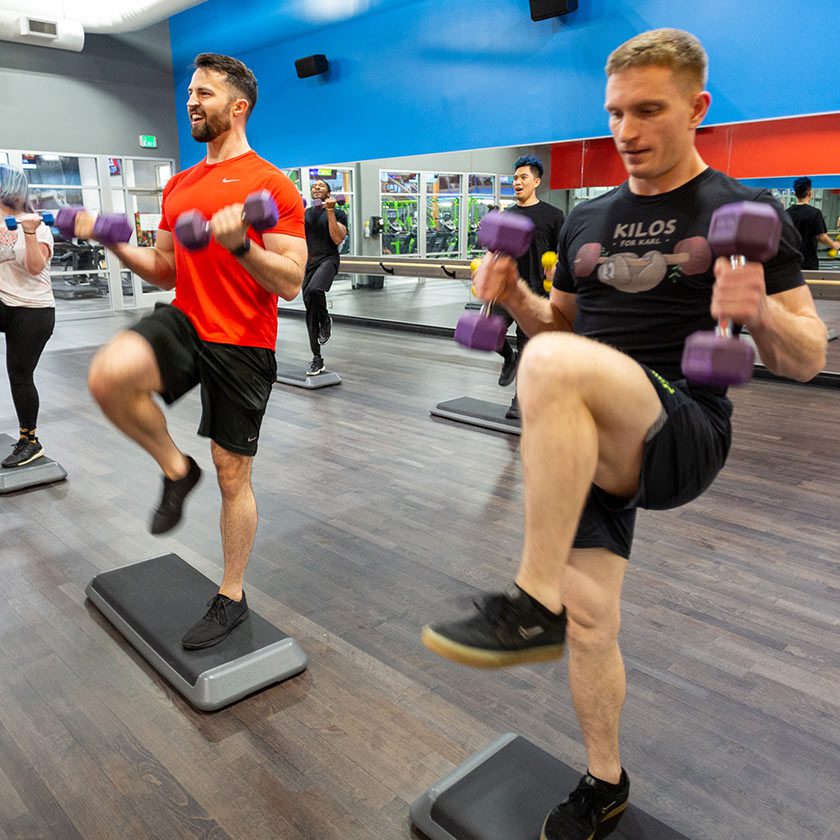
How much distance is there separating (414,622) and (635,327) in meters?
1.31

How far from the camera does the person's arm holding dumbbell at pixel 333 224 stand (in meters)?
5.41

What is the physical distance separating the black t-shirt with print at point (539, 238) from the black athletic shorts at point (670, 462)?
9.86 feet

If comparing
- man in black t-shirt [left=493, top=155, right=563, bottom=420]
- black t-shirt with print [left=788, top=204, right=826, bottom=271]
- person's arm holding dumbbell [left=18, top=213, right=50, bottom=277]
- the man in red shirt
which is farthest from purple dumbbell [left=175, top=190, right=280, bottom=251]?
black t-shirt with print [left=788, top=204, right=826, bottom=271]

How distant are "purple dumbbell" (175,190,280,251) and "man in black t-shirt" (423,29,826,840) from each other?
1.65ft

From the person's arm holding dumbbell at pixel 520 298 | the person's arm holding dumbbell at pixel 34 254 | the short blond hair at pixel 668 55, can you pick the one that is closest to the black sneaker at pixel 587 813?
the person's arm holding dumbbell at pixel 520 298

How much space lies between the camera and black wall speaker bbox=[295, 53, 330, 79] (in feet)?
25.7

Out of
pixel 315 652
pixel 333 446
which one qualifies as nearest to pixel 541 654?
pixel 315 652

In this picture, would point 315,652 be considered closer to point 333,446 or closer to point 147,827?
point 147,827

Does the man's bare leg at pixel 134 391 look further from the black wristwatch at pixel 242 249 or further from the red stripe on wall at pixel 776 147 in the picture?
the red stripe on wall at pixel 776 147

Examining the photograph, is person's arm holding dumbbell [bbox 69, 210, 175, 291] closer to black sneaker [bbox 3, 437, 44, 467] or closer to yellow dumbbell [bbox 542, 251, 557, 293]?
black sneaker [bbox 3, 437, 44, 467]

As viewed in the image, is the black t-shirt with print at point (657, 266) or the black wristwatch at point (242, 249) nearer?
the black t-shirt with print at point (657, 266)

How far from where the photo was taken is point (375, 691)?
194cm

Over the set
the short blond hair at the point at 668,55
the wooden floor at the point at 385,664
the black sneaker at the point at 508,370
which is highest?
the short blond hair at the point at 668,55

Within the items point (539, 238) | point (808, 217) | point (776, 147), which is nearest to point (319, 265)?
point (539, 238)
